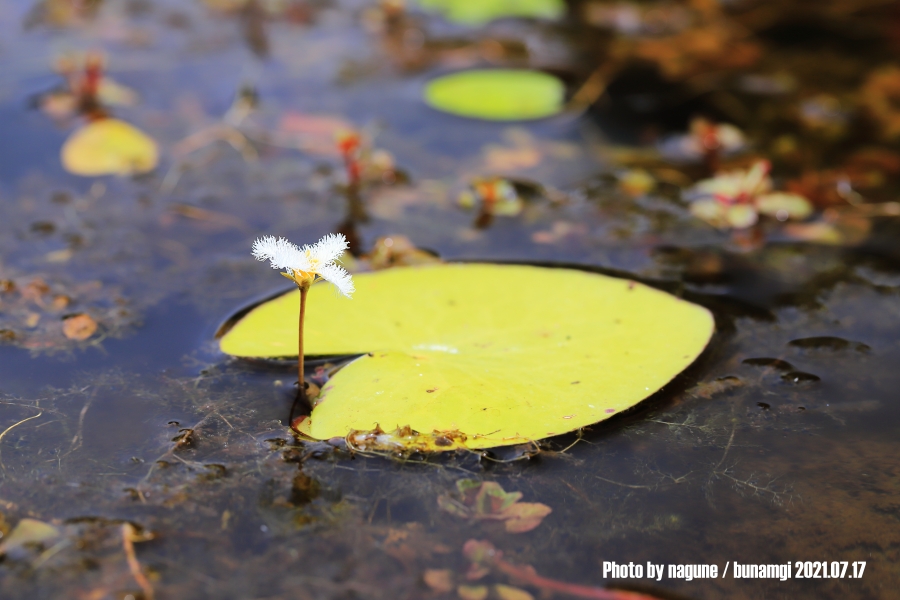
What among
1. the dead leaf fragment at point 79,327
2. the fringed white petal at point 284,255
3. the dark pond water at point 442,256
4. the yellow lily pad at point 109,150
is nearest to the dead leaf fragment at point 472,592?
the dark pond water at point 442,256

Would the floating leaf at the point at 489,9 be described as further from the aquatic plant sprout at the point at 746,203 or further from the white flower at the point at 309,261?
the white flower at the point at 309,261

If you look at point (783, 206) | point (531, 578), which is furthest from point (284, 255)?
point (783, 206)

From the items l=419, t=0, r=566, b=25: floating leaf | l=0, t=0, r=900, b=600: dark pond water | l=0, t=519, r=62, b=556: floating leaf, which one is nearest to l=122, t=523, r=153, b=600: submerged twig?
l=0, t=0, r=900, b=600: dark pond water

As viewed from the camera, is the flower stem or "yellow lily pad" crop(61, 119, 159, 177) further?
"yellow lily pad" crop(61, 119, 159, 177)

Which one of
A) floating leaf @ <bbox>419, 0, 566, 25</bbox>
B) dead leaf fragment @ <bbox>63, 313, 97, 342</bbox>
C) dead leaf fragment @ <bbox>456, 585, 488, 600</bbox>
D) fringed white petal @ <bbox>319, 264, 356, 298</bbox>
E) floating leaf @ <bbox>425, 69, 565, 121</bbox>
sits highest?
floating leaf @ <bbox>419, 0, 566, 25</bbox>

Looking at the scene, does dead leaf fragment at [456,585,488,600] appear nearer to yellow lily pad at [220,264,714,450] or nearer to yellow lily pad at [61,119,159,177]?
yellow lily pad at [220,264,714,450]

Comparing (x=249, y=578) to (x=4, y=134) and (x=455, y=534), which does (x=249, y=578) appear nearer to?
(x=455, y=534)
